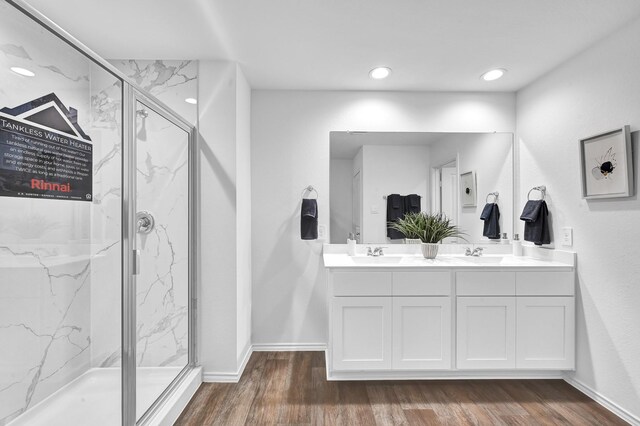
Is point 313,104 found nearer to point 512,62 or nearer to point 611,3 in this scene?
point 512,62

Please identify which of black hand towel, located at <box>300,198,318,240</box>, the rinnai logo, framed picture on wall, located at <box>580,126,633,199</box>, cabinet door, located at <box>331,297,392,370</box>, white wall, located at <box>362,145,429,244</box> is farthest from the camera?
white wall, located at <box>362,145,429,244</box>

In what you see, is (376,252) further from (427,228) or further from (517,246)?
(517,246)

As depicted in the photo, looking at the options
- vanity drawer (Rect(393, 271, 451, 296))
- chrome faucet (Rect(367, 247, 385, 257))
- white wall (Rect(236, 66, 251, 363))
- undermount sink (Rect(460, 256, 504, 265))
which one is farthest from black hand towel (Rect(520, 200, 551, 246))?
white wall (Rect(236, 66, 251, 363))

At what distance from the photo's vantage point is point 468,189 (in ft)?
9.46

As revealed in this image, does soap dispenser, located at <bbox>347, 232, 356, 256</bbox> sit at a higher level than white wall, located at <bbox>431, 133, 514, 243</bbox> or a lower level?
lower

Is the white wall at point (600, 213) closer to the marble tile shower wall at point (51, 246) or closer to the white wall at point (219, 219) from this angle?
the white wall at point (219, 219)

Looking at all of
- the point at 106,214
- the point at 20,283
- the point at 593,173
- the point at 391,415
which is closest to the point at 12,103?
the point at 106,214

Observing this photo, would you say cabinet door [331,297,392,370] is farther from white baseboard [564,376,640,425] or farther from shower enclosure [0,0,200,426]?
white baseboard [564,376,640,425]

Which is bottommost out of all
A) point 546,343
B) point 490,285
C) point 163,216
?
point 546,343

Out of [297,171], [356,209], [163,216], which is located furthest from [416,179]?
[163,216]

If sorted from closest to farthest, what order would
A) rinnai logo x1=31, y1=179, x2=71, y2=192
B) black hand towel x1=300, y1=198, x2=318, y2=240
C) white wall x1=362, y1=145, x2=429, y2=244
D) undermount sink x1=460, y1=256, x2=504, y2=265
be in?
rinnai logo x1=31, y1=179, x2=71, y2=192 → undermount sink x1=460, y1=256, x2=504, y2=265 → black hand towel x1=300, y1=198, x2=318, y2=240 → white wall x1=362, y1=145, x2=429, y2=244

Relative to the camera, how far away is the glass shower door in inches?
74.2

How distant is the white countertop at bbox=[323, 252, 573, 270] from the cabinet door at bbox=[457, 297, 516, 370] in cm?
25

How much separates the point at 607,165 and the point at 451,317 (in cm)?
131
